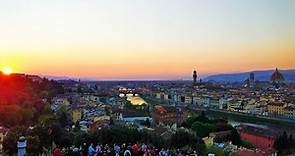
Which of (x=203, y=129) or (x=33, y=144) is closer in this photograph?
(x=33, y=144)

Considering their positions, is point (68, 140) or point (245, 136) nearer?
point (68, 140)

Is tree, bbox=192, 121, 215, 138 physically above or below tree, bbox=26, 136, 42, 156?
below

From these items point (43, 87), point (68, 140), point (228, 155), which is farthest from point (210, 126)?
point (43, 87)

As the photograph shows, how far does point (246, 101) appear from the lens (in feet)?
154

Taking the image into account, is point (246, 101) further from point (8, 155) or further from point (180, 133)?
point (8, 155)

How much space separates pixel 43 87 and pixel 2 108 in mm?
21490

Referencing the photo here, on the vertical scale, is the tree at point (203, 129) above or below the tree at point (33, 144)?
below

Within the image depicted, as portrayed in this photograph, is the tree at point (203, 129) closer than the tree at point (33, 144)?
No

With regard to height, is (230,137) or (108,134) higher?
(108,134)

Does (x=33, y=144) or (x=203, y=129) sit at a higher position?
(x=33, y=144)

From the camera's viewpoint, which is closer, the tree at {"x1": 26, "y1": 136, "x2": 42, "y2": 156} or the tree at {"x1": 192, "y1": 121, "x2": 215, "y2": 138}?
the tree at {"x1": 26, "y1": 136, "x2": 42, "y2": 156}

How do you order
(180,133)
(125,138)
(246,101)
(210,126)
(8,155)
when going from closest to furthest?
1. (8,155)
2. (125,138)
3. (180,133)
4. (210,126)
5. (246,101)

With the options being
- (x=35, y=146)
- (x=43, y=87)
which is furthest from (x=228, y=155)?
(x=43, y=87)

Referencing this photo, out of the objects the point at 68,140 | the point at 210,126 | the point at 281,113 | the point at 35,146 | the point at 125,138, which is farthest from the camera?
the point at 281,113
